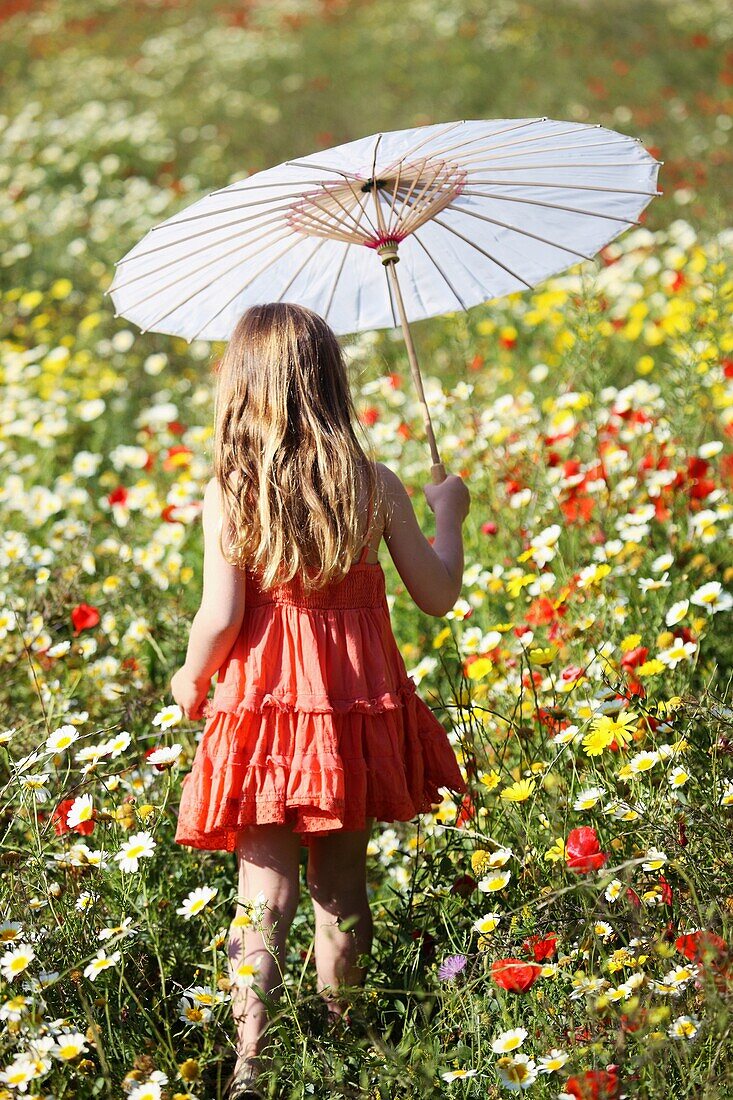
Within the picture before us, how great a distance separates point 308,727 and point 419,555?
0.42m

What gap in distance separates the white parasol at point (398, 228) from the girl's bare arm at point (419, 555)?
0.20m

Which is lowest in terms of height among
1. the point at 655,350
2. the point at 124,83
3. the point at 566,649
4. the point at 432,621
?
the point at 566,649

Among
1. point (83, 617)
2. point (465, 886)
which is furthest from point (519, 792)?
point (83, 617)

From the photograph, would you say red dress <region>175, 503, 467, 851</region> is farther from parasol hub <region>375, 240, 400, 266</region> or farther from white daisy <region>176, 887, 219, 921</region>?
parasol hub <region>375, 240, 400, 266</region>

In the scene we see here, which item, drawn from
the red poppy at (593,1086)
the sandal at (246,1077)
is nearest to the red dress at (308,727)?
the sandal at (246,1077)

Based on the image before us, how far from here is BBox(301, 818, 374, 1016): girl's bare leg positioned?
212 cm

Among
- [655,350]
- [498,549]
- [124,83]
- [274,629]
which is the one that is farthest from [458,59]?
[274,629]

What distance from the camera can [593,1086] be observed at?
1.48m

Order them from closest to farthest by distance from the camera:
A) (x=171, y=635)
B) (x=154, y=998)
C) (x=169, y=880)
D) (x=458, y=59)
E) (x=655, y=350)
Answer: (x=154, y=998) → (x=169, y=880) → (x=171, y=635) → (x=655, y=350) → (x=458, y=59)

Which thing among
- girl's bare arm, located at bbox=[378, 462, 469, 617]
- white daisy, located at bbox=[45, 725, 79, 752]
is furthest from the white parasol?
white daisy, located at bbox=[45, 725, 79, 752]

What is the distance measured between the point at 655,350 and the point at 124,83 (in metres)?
9.36

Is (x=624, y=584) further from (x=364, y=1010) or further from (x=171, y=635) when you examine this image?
(x=364, y=1010)

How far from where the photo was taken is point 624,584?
3.08 m

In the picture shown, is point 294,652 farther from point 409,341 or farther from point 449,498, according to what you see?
point 409,341
